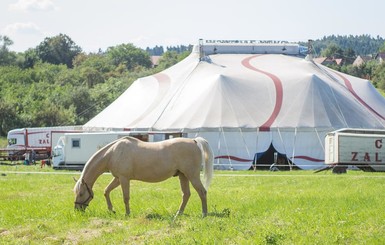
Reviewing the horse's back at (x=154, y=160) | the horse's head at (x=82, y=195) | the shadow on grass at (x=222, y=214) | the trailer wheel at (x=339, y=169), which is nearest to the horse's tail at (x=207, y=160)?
the horse's back at (x=154, y=160)

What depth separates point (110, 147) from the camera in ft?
50.3

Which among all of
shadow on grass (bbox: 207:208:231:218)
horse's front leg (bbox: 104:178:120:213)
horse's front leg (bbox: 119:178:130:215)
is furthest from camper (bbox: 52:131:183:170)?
shadow on grass (bbox: 207:208:231:218)

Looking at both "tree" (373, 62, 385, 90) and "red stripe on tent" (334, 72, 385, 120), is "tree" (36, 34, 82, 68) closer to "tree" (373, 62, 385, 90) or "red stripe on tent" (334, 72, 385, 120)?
"tree" (373, 62, 385, 90)

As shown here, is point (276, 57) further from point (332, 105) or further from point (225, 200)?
point (225, 200)

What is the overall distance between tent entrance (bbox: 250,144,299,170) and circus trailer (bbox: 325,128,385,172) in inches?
155

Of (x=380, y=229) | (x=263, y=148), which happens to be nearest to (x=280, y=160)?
(x=263, y=148)

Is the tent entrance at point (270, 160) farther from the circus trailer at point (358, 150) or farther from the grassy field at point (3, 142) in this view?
the grassy field at point (3, 142)

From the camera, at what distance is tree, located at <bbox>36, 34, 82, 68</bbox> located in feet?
494

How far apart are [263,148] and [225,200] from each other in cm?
2318

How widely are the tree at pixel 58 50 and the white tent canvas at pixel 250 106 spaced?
105m

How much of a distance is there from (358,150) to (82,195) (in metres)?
23.7

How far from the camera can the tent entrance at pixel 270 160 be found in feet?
132

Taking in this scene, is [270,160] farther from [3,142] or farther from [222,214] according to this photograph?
[3,142]

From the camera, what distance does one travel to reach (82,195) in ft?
50.1
